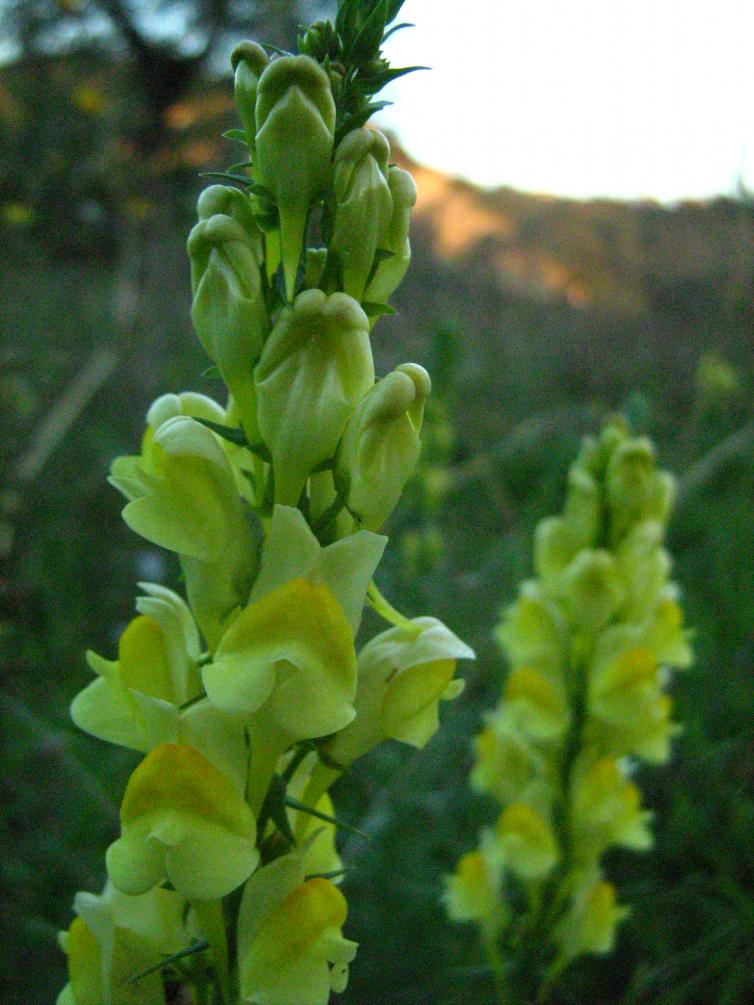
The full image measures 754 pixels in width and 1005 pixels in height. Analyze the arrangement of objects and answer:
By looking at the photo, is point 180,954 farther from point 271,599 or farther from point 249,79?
point 249,79

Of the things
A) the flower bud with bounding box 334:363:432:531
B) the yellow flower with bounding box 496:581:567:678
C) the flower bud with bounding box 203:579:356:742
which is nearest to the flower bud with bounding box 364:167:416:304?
the flower bud with bounding box 334:363:432:531

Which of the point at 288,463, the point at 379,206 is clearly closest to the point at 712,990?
the point at 288,463

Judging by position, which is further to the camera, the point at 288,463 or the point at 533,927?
the point at 533,927

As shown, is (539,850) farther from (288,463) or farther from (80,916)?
(288,463)

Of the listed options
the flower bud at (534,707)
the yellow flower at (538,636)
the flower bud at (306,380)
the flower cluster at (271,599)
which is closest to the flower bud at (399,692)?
the flower cluster at (271,599)

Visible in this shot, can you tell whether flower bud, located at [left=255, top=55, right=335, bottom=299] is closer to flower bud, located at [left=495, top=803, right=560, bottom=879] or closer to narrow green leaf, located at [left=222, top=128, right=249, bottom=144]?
narrow green leaf, located at [left=222, top=128, right=249, bottom=144]

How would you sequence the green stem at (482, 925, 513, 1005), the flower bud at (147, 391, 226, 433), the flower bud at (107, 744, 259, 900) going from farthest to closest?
the green stem at (482, 925, 513, 1005) → the flower bud at (147, 391, 226, 433) → the flower bud at (107, 744, 259, 900)

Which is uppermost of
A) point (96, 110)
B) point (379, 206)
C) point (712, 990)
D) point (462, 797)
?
point (96, 110)

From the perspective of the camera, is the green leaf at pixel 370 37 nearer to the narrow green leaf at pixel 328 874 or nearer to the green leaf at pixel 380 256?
the green leaf at pixel 380 256
